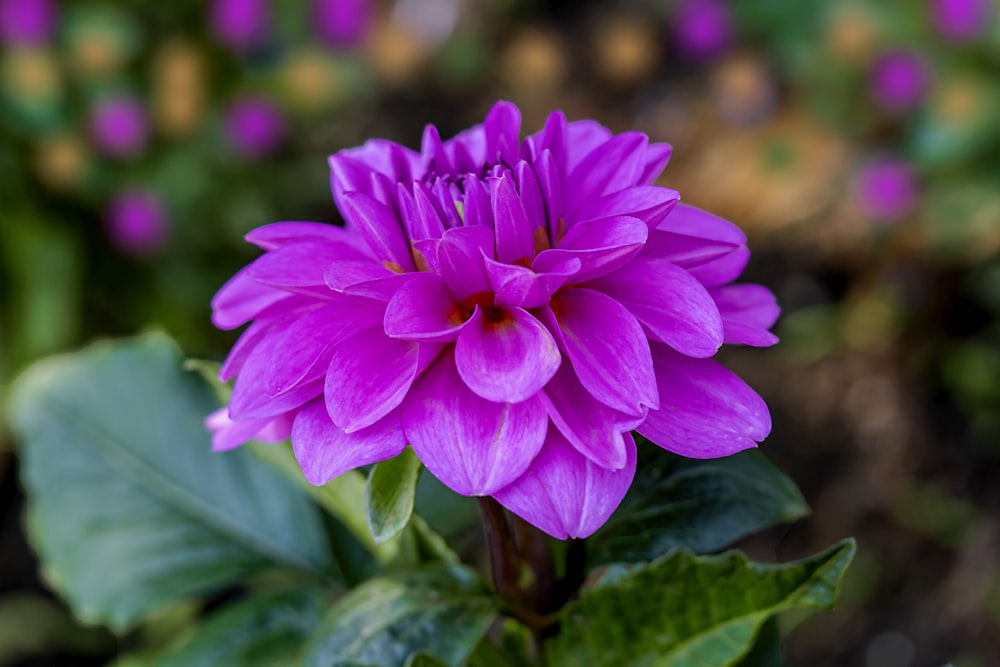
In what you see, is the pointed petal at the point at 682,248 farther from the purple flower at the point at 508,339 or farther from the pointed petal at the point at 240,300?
the pointed petal at the point at 240,300

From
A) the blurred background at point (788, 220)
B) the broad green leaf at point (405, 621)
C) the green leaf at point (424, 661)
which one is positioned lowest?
the blurred background at point (788, 220)

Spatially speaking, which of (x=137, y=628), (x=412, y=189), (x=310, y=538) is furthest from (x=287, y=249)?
(x=137, y=628)

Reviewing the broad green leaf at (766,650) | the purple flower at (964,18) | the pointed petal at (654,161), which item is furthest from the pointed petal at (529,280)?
the purple flower at (964,18)

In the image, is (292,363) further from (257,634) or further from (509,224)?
(257,634)

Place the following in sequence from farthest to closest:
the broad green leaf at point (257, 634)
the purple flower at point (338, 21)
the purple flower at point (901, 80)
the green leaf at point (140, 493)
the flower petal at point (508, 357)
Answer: the purple flower at point (338, 21) → the purple flower at point (901, 80) → the green leaf at point (140, 493) → the broad green leaf at point (257, 634) → the flower petal at point (508, 357)

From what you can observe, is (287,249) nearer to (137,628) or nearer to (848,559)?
(848,559)

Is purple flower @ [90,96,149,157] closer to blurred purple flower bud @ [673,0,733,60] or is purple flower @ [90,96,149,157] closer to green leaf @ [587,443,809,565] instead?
blurred purple flower bud @ [673,0,733,60]

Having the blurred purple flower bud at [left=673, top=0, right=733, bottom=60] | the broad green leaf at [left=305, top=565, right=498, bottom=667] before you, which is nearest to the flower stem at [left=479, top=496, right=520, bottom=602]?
the broad green leaf at [left=305, top=565, right=498, bottom=667]

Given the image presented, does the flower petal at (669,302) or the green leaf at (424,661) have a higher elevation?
the flower petal at (669,302)
